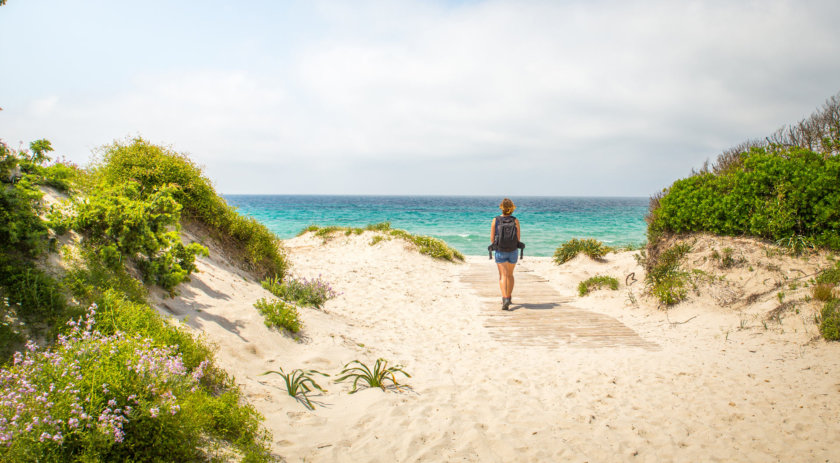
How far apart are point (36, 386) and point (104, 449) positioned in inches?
24.5

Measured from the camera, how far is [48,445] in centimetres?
241

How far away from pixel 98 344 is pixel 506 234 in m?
7.52

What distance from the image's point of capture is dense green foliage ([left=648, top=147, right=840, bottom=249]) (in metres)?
7.92

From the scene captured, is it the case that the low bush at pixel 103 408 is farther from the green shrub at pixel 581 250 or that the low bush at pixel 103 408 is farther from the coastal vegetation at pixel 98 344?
the green shrub at pixel 581 250

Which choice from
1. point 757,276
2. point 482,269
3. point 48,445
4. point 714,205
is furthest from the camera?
point 482,269

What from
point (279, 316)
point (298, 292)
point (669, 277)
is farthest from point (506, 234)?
point (279, 316)

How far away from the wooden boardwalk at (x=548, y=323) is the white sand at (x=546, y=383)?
0.63 ft

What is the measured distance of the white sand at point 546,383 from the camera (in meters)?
3.94

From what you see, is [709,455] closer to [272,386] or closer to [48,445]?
[272,386]

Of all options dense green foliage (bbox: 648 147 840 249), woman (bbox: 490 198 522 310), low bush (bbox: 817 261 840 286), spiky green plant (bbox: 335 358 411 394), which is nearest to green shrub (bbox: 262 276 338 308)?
spiky green plant (bbox: 335 358 411 394)

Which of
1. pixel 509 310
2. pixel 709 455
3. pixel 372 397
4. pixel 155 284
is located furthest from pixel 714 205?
pixel 155 284

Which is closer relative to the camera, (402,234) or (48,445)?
(48,445)

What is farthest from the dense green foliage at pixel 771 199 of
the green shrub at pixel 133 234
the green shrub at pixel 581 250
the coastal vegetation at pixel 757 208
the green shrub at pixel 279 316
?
the green shrub at pixel 133 234

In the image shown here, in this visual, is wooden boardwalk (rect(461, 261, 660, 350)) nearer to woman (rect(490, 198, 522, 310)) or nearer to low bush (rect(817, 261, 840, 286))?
woman (rect(490, 198, 522, 310))
